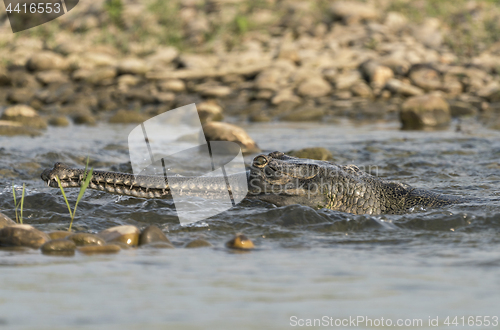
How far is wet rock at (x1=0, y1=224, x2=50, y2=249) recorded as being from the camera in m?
3.84

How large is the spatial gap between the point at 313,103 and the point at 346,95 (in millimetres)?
1051

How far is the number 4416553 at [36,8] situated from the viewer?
72.1 feet

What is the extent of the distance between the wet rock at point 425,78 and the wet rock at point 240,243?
12389 millimetres

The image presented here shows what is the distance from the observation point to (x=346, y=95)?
50.9 feet

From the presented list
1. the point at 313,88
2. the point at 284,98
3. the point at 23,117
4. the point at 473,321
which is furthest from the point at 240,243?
the point at 313,88

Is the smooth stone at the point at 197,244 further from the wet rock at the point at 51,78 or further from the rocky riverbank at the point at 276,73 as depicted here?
the wet rock at the point at 51,78

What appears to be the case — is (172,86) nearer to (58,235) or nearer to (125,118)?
(125,118)

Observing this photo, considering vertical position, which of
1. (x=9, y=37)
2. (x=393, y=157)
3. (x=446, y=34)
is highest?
(x=9, y=37)

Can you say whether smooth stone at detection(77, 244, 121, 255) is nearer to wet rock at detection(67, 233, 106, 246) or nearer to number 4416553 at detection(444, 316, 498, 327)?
wet rock at detection(67, 233, 106, 246)

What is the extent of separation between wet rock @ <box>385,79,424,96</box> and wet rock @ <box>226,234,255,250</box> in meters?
11.9

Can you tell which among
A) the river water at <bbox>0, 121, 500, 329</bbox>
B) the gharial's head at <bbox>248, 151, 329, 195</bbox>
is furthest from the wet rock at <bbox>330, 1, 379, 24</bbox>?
the gharial's head at <bbox>248, 151, 329, 195</bbox>

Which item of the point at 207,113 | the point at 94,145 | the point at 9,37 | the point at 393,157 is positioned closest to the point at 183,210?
the point at 393,157

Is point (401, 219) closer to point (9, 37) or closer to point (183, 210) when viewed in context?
point (183, 210)

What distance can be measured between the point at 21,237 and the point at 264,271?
1.59 meters
